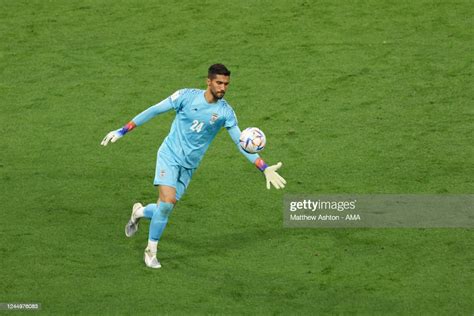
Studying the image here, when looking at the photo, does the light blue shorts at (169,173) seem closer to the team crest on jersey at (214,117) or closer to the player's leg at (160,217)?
the player's leg at (160,217)

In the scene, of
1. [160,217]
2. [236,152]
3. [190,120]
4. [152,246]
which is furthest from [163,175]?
[236,152]

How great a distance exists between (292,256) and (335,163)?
9.48 ft

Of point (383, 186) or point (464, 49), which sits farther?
point (464, 49)

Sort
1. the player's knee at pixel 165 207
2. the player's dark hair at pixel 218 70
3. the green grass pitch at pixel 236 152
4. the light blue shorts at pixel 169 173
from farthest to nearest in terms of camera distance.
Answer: the light blue shorts at pixel 169 173 < the player's knee at pixel 165 207 < the player's dark hair at pixel 218 70 < the green grass pitch at pixel 236 152

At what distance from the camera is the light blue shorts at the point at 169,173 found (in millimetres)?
14461

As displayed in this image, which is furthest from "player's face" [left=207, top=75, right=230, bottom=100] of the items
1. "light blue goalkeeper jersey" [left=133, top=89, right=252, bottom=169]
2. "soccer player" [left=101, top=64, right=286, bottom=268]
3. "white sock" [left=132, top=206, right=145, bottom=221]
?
"white sock" [left=132, top=206, right=145, bottom=221]

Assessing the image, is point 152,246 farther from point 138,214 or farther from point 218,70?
point 218,70

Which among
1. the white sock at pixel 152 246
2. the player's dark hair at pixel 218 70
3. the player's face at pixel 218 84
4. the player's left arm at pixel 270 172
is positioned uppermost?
→ the player's dark hair at pixel 218 70

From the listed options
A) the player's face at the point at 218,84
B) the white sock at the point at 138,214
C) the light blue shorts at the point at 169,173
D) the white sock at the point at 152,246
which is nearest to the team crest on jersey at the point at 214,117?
the player's face at the point at 218,84

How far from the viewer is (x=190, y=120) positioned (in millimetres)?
14586

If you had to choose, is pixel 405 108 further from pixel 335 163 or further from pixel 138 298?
pixel 138 298

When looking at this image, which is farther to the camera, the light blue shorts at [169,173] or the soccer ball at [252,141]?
the light blue shorts at [169,173]

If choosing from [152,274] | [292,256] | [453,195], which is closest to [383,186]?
[453,195]

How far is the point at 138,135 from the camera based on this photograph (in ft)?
60.8
